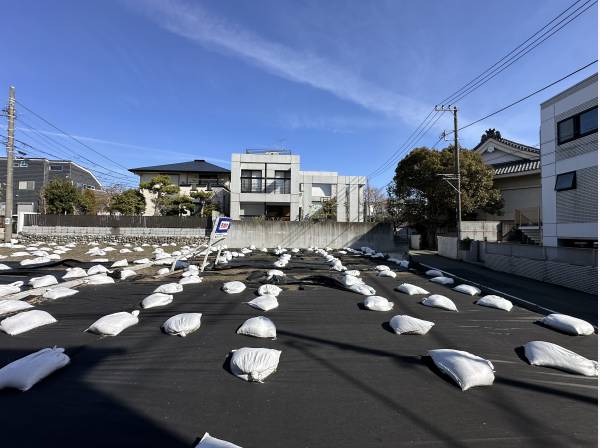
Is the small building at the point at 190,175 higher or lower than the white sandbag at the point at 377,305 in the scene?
higher

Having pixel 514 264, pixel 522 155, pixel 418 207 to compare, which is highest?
pixel 522 155

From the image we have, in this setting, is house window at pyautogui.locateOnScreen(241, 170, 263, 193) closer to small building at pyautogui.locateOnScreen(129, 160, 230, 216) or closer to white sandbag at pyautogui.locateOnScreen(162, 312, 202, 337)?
small building at pyautogui.locateOnScreen(129, 160, 230, 216)

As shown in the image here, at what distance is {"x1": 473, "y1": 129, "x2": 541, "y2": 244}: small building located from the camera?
671 inches

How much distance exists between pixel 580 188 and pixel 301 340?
1329 centimetres

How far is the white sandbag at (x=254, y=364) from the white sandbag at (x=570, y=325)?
2926mm

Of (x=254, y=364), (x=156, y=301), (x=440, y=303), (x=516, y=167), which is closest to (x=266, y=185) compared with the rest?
(x=516, y=167)

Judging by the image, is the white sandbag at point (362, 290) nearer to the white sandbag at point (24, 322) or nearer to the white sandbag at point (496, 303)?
the white sandbag at point (496, 303)

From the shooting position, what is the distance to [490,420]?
173cm

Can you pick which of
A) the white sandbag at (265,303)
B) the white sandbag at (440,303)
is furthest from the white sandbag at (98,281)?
the white sandbag at (440,303)

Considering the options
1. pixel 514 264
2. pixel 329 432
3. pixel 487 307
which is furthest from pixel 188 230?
pixel 329 432

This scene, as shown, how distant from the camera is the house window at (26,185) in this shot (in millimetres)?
34719

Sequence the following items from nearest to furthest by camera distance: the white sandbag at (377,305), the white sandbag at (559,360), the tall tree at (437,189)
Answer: the white sandbag at (559,360)
the white sandbag at (377,305)
the tall tree at (437,189)

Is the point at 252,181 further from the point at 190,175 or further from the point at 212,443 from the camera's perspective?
the point at 212,443

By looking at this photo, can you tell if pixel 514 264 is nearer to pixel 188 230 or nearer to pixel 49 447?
pixel 49 447
